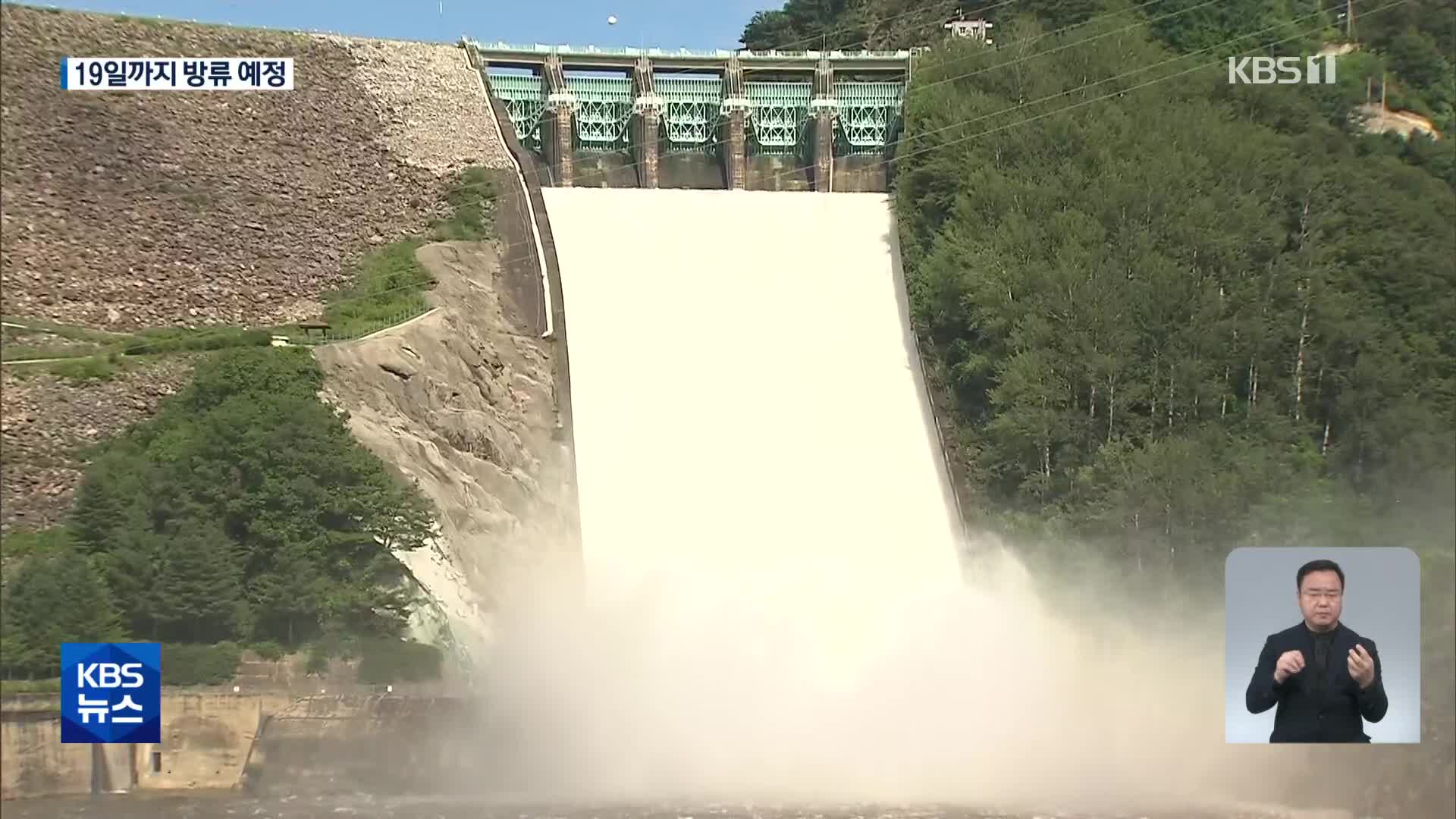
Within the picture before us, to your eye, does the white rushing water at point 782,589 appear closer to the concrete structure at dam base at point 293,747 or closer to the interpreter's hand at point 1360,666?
the concrete structure at dam base at point 293,747

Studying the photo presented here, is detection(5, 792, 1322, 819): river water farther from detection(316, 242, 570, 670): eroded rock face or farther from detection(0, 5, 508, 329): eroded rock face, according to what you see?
detection(0, 5, 508, 329): eroded rock face

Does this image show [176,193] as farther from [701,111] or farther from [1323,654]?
[1323,654]

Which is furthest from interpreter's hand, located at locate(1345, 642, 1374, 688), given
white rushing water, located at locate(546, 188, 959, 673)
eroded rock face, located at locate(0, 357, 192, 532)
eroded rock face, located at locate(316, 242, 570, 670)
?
eroded rock face, located at locate(0, 357, 192, 532)

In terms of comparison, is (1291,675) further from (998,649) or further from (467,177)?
(467,177)

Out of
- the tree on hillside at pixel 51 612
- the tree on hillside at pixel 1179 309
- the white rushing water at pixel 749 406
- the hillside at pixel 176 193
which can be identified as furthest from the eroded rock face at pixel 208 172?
the tree on hillside at pixel 1179 309

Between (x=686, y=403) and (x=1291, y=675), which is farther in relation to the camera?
(x=686, y=403)

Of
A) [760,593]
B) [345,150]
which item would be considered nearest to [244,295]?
[345,150]
